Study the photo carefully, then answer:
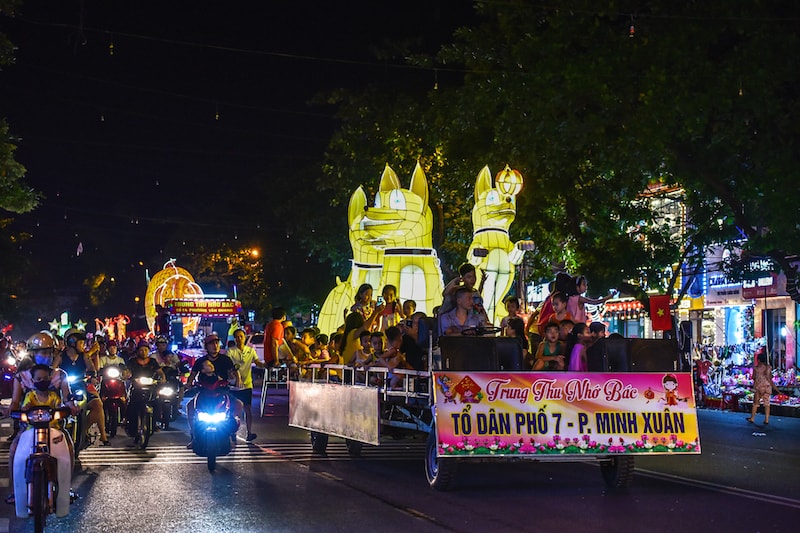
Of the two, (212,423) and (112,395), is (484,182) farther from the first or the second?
(212,423)

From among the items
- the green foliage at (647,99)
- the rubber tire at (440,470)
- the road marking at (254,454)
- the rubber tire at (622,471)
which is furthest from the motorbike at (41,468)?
the green foliage at (647,99)

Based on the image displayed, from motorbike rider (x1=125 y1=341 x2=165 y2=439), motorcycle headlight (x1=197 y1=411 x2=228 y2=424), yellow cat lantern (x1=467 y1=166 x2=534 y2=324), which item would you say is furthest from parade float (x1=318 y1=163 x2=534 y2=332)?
motorcycle headlight (x1=197 y1=411 x2=228 y2=424)

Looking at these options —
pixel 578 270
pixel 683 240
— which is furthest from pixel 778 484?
pixel 683 240

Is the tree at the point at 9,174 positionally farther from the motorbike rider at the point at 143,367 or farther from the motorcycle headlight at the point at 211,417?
the motorcycle headlight at the point at 211,417

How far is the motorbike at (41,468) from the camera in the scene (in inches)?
354

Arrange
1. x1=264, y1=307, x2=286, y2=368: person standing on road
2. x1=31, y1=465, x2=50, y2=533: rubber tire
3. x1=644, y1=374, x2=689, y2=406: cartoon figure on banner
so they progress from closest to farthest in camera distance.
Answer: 1. x1=31, y1=465, x2=50, y2=533: rubber tire
2. x1=644, y1=374, x2=689, y2=406: cartoon figure on banner
3. x1=264, y1=307, x2=286, y2=368: person standing on road

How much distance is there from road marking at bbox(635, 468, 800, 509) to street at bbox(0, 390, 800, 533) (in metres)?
0.01

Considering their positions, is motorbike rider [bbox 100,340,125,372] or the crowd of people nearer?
the crowd of people

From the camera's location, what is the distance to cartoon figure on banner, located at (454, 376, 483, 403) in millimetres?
11438

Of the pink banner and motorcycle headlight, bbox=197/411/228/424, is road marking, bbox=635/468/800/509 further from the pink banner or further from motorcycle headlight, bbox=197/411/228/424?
motorcycle headlight, bbox=197/411/228/424

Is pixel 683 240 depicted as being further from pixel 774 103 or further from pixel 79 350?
pixel 79 350

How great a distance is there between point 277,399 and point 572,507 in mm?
21038

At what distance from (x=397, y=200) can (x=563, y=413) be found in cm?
1504

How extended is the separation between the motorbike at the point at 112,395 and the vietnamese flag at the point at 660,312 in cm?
1231
